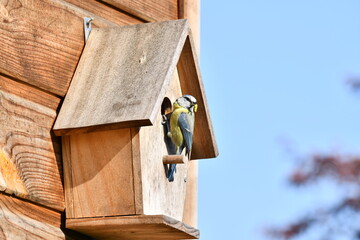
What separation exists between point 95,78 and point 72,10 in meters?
0.25

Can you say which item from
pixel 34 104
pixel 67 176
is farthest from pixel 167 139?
pixel 34 104

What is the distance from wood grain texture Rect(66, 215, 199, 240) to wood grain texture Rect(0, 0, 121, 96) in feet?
1.42

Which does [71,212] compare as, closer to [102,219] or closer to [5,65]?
[102,219]

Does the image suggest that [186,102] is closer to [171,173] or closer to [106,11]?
[171,173]

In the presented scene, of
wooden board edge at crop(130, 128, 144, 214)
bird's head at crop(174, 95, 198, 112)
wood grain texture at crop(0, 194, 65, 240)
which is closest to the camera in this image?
wood grain texture at crop(0, 194, 65, 240)

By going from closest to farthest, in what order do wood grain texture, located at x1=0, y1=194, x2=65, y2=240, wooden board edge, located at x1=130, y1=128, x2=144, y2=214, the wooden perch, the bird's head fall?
wood grain texture, located at x1=0, y1=194, x2=65, y2=240, wooden board edge, located at x1=130, y1=128, x2=144, y2=214, the wooden perch, the bird's head

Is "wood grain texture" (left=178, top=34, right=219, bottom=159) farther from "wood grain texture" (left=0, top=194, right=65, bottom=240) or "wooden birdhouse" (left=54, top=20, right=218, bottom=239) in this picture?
"wood grain texture" (left=0, top=194, right=65, bottom=240)

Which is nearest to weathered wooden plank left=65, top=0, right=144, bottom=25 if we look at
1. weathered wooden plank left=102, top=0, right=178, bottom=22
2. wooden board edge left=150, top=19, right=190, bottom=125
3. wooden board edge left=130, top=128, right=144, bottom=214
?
weathered wooden plank left=102, top=0, right=178, bottom=22

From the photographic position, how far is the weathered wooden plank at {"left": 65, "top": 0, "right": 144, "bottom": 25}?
130 inches

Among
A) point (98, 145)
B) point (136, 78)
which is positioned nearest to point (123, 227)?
point (98, 145)

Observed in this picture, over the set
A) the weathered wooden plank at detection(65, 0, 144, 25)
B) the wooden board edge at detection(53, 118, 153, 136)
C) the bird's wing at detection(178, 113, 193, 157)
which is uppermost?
the weathered wooden plank at detection(65, 0, 144, 25)

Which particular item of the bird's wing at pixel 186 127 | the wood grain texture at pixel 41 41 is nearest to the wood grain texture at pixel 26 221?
the wood grain texture at pixel 41 41

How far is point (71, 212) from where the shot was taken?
3012 mm

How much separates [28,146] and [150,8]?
2.89ft
